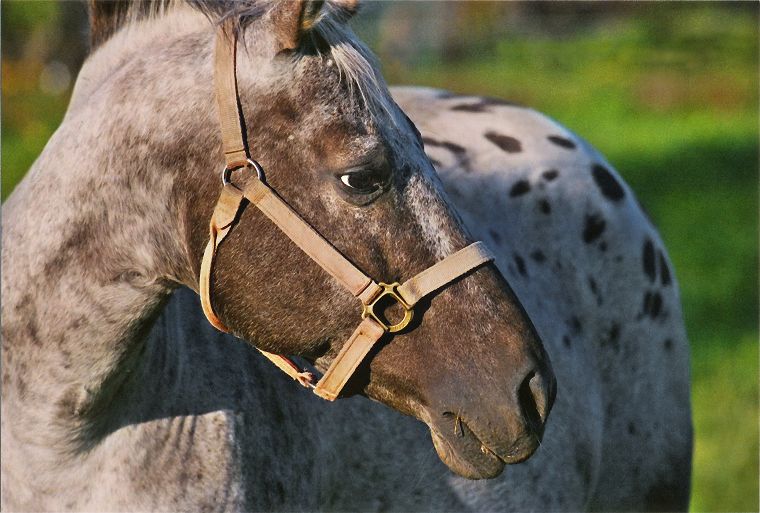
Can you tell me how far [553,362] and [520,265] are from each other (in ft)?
1.33

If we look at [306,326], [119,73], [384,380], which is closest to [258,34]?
[119,73]

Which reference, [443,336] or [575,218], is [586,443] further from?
[443,336]

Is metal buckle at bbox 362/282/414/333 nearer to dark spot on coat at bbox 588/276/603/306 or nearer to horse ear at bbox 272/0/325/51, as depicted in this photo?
horse ear at bbox 272/0/325/51

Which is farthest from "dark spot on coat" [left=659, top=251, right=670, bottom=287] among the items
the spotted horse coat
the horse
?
the horse

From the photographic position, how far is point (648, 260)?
4.55 m

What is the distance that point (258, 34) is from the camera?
262 cm

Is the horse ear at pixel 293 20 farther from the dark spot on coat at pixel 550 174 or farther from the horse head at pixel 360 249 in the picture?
the dark spot on coat at pixel 550 174

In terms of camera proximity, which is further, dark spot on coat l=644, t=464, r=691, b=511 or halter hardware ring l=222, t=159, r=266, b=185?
dark spot on coat l=644, t=464, r=691, b=511

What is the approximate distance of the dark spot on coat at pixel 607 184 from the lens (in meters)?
4.51

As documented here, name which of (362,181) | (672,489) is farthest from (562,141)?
(362,181)

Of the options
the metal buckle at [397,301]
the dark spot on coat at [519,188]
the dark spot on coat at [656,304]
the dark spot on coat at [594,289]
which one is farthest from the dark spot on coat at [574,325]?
the metal buckle at [397,301]

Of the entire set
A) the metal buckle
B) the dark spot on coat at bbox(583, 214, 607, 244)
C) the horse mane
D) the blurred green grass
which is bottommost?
the blurred green grass

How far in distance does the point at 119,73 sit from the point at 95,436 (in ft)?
3.31

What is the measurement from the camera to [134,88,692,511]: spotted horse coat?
10.5 feet
